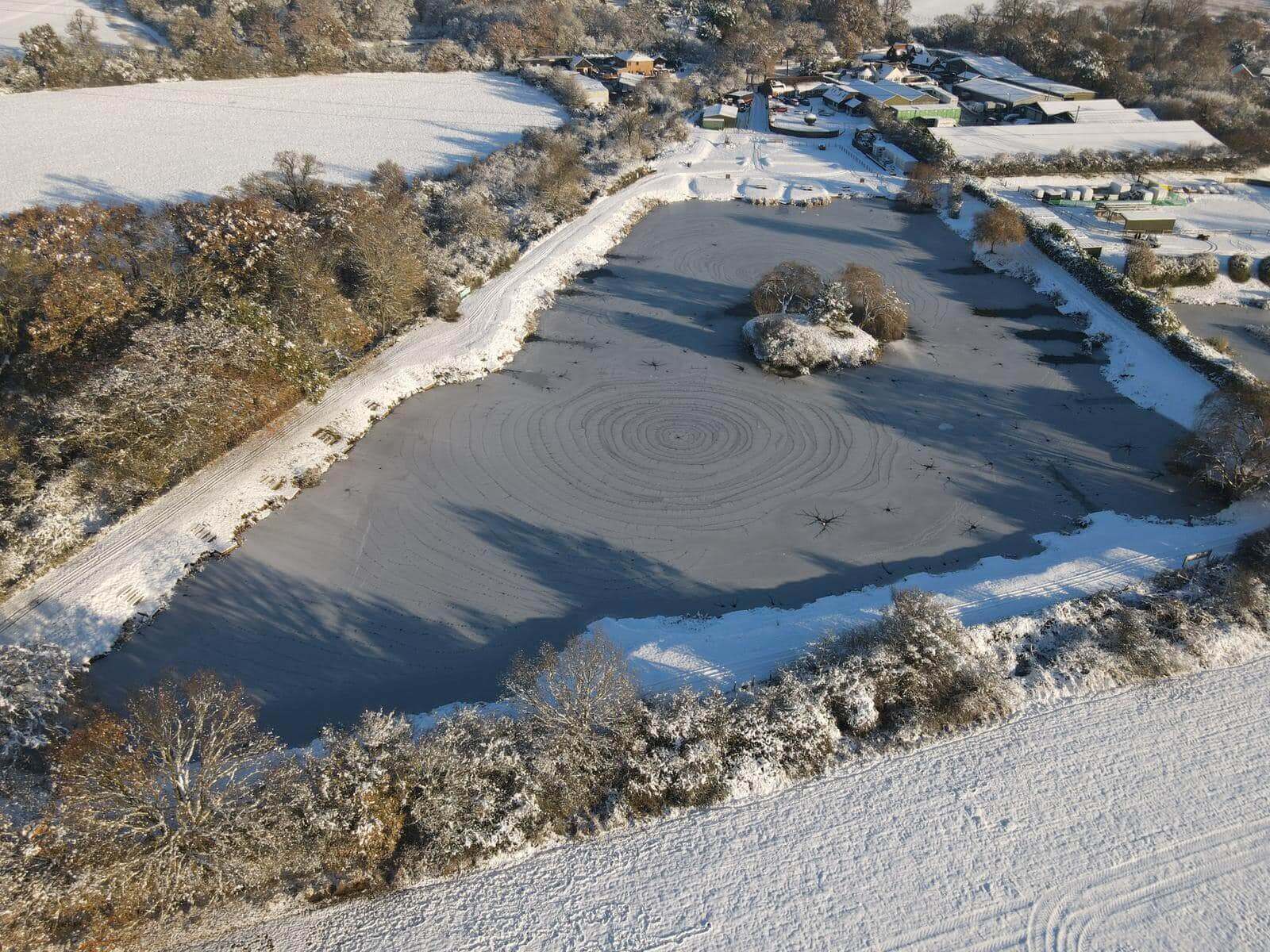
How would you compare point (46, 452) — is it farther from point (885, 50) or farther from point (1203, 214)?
point (885, 50)

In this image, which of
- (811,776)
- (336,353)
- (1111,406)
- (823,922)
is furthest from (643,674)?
(1111,406)

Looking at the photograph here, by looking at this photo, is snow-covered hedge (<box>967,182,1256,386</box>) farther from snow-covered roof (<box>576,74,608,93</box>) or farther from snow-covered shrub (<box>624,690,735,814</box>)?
snow-covered roof (<box>576,74,608,93</box>)

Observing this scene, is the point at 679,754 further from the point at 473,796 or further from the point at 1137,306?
the point at 1137,306

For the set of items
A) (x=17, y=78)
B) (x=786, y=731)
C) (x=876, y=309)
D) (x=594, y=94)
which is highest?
(x=594, y=94)

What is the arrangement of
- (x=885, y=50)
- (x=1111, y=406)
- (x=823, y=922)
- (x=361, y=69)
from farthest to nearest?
1. (x=885, y=50)
2. (x=361, y=69)
3. (x=1111, y=406)
4. (x=823, y=922)

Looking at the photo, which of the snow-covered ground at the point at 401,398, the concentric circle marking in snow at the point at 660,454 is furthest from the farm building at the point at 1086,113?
the concentric circle marking in snow at the point at 660,454

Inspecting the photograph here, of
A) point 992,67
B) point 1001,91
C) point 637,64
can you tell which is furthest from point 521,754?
point 992,67

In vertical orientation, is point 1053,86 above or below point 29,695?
above

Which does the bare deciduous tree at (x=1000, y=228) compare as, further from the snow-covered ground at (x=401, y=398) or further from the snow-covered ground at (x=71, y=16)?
the snow-covered ground at (x=71, y=16)
